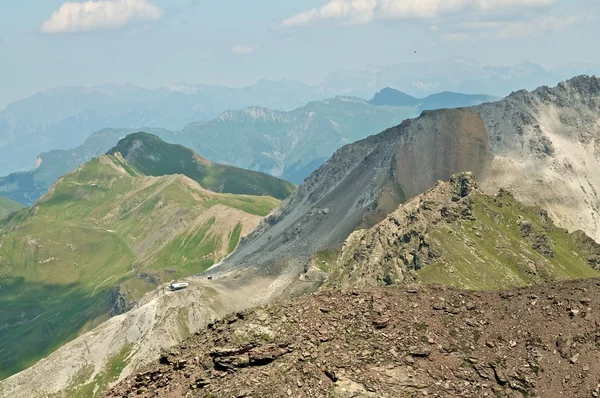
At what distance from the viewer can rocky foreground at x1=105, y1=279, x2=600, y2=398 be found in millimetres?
41250

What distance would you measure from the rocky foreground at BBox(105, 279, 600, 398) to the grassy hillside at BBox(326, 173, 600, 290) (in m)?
77.8

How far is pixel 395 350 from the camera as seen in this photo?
44.3m

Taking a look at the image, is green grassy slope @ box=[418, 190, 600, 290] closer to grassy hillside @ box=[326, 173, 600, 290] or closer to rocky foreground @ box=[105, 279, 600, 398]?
grassy hillside @ box=[326, 173, 600, 290]

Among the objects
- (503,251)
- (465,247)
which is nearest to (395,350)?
(465,247)

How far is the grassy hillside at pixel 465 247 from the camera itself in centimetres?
13475

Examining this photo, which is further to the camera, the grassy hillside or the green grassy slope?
the grassy hillside

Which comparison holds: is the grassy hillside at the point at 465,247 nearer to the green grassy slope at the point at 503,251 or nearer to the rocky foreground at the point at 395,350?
the green grassy slope at the point at 503,251

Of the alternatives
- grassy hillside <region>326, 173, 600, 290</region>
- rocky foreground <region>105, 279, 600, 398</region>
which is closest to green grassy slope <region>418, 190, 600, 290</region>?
grassy hillside <region>326, 173, 600, 290</region>

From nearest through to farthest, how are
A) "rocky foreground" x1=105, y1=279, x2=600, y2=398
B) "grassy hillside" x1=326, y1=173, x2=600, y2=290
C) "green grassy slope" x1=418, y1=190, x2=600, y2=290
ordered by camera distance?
"rocky foreground" x1=105, y1=279, x2=600, y2=398 → "green grassy slope" x1=418, y1=190, x2=600, y2=290 → "grassy hillside" x1=326, y1=173, x2=600, y2=290

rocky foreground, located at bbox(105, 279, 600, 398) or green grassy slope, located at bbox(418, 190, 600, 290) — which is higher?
rocky foreground, located at bbox(105, 279, 600, 398)

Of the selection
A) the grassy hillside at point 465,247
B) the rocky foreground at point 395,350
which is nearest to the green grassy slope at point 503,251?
the grassy hillside at point 465,247

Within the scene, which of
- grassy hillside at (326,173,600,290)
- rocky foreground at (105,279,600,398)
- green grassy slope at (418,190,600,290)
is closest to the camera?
rocky foreground at (105,279,600,398)

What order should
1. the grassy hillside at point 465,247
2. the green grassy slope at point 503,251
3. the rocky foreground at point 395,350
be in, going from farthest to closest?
the grassy hillside at point 465,247 → the green grassy slope at point 503,251 → the rocky foreground at point 395,350

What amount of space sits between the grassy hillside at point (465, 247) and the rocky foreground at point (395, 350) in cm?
7780
